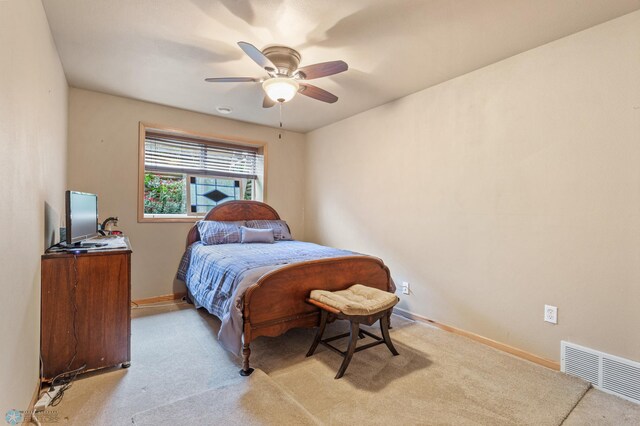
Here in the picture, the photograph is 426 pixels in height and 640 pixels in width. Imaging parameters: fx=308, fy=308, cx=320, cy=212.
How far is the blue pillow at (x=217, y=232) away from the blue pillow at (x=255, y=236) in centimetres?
7

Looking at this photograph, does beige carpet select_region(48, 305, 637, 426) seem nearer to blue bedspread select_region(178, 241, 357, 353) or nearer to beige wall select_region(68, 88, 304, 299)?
blue bedspread select_region(178, 241, 357, 353)

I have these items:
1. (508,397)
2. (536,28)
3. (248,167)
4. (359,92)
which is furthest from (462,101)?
(248,167)

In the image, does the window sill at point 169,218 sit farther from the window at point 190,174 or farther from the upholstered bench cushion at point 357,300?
the upholstered bench cushion at point 357,300

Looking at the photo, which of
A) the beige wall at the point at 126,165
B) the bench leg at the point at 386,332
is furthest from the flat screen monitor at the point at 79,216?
the bench leg at the point at 386,332

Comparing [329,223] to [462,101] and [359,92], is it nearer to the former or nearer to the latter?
[359,92]

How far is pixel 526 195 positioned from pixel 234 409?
8.69ft

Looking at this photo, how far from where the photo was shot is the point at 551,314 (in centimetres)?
238

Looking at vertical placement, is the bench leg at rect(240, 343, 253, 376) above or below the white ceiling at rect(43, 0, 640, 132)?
below

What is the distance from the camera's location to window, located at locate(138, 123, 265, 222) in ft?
13.1

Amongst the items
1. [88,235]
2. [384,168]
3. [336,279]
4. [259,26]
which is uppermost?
[259,26]

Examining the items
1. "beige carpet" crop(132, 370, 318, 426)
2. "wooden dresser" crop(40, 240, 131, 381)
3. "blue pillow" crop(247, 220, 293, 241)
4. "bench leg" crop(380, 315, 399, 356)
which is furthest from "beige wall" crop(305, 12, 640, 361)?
"wooden dresser" crop(40, 240, 131, 381)

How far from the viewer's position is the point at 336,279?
8.77 ft

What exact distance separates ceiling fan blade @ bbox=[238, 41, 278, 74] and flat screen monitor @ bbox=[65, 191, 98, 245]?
150cm

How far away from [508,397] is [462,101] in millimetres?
2478
